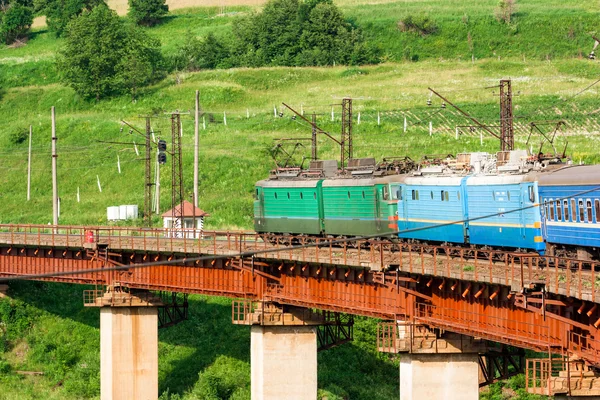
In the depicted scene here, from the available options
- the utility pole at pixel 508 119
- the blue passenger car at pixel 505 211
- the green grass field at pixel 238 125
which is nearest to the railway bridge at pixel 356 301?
the blue passenger car at pixel 505 211

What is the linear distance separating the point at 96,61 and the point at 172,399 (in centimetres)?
8840

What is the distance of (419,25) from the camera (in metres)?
159

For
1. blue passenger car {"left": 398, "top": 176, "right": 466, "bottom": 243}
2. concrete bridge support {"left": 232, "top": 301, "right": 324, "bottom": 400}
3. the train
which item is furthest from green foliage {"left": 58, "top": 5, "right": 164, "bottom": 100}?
blue passenger car {"left": 398, "top": 176, "right": 466, "bottom": 243}

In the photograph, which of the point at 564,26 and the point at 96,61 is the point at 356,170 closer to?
the point at 96,61

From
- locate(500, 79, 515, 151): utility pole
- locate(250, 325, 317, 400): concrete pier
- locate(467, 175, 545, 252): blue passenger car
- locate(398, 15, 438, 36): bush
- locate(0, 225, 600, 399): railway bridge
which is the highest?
locate(398, 15, 438, 36): bush

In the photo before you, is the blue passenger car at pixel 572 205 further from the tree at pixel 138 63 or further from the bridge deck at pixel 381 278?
the tree at pixel 138 63

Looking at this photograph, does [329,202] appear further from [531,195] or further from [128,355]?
[531,195]

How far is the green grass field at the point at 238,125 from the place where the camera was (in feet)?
220

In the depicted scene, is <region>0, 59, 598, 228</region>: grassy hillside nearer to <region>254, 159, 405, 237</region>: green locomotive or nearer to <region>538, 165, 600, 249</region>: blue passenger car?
<region>254, 159, 405, 237</region>: green locomotive

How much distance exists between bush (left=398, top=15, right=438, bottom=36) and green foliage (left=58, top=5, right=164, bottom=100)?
32906 millimetres

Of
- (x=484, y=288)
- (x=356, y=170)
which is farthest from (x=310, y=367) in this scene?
(x=484, y=288)

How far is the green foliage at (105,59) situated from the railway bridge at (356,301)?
76056 millimetres

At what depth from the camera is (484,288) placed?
40656 millimetres

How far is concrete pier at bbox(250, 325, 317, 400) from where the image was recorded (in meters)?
52.8
